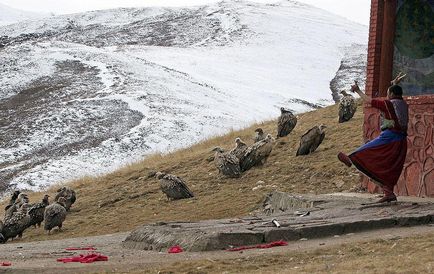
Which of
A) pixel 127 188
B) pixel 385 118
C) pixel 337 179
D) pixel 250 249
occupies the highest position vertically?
pixel 385 118

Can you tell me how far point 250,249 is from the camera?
1242 centimetres

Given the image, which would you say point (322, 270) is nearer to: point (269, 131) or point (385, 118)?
point (385, 118)

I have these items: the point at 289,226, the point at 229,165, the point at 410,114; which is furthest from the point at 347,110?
the point at 289,226

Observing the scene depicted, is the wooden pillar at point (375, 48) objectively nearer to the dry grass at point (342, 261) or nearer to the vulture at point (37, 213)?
the dry grass at point (342, 261)

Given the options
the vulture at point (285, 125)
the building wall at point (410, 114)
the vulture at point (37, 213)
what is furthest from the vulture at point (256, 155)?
the building wall at point (410, 114)

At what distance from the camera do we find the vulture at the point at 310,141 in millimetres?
24141

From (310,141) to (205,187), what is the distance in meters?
3.11

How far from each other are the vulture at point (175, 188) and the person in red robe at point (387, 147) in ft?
28.8

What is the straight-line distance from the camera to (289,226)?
1332 cm

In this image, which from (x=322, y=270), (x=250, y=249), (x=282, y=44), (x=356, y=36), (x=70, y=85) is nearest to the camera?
(x=322, y=270)

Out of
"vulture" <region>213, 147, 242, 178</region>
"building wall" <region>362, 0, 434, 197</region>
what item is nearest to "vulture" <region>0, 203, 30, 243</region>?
"vulture" <region>213, 147, 242, 178</region>

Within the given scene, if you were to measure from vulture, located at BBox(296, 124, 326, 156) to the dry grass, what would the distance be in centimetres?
1224

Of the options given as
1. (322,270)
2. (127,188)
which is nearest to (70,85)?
(127,188)

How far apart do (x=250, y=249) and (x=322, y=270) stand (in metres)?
2.48
